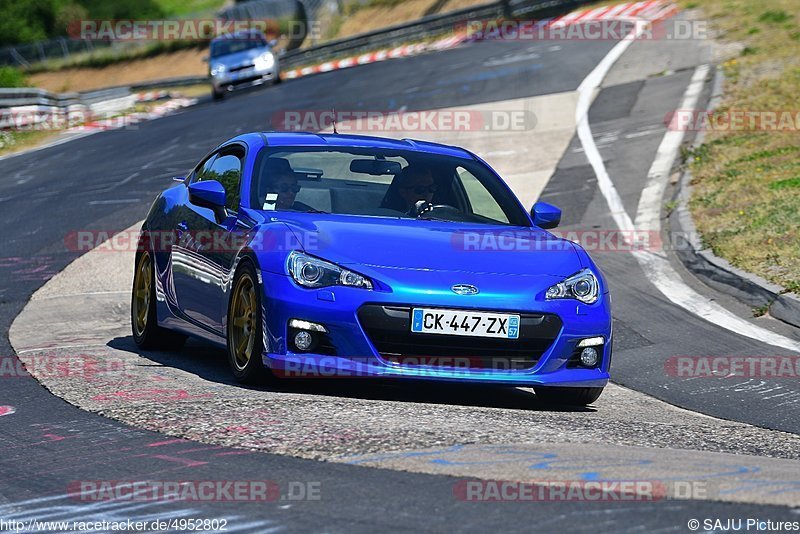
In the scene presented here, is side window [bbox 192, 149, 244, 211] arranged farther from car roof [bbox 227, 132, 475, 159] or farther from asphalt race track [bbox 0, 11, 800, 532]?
asphalt race track [bbox 0, 11, 800, 532]

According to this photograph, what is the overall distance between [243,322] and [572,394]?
6.05 feet

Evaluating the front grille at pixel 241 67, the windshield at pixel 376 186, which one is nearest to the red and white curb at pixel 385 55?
the front grille at pixel 241 67

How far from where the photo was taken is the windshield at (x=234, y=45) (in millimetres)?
38312

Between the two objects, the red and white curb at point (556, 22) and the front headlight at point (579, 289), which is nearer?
the front headlight at point (579, 289)

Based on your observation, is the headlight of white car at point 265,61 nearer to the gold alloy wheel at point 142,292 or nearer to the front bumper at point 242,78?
the front bumper at point 242,78

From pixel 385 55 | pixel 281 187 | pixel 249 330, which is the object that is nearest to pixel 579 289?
pixel 249 330

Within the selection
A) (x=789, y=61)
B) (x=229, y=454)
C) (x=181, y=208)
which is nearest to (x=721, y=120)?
(x=789, y=61)

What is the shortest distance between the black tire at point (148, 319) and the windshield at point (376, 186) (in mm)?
1519

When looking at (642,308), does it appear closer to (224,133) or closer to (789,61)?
(789,61)

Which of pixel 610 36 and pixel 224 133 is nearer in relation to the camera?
pixel 224 133

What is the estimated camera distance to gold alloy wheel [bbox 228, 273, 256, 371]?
747cm

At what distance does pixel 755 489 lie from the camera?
4.86 meters

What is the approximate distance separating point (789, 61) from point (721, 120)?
445 centimetres

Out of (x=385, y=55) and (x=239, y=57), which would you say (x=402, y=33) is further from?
(x=239, y=57)
